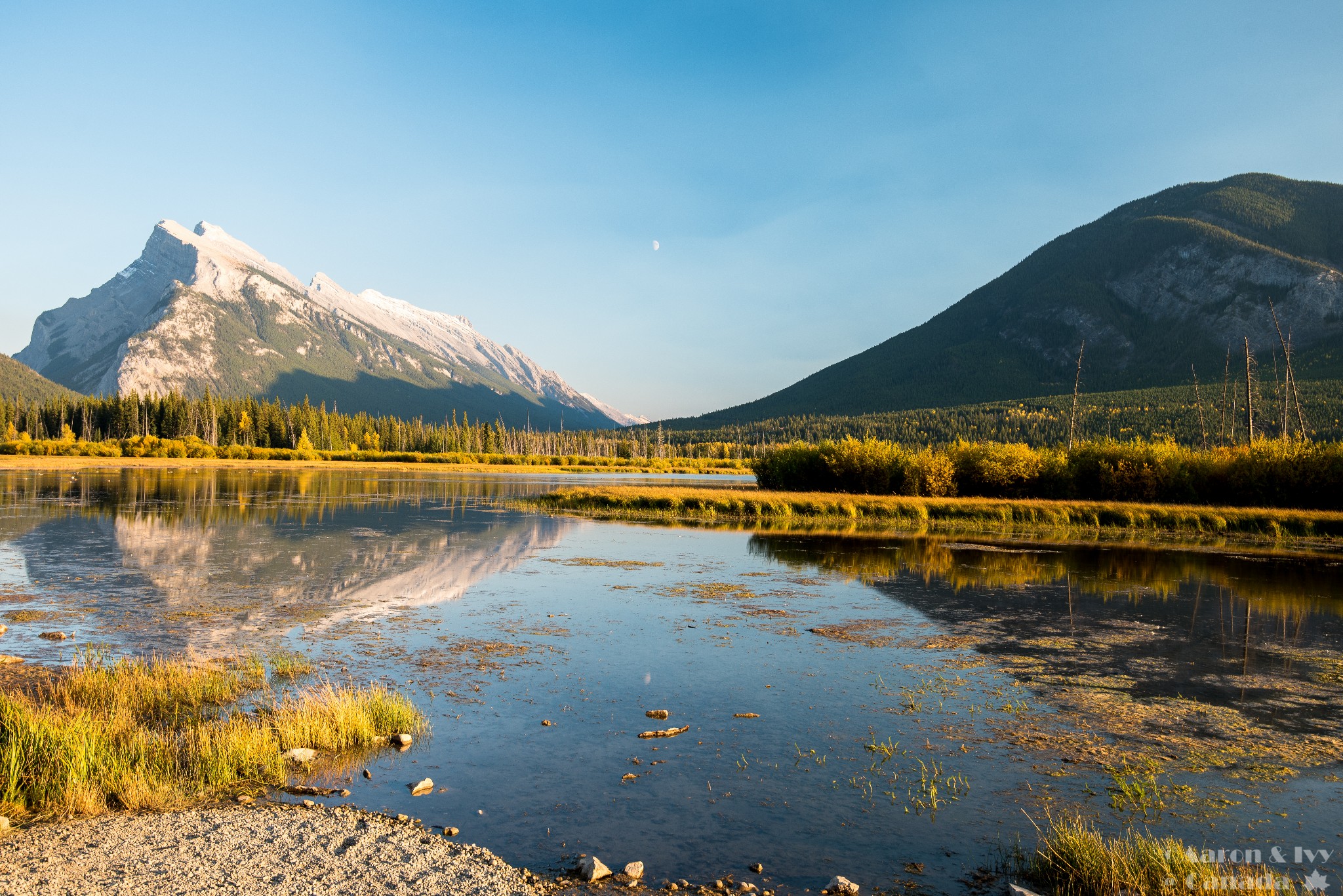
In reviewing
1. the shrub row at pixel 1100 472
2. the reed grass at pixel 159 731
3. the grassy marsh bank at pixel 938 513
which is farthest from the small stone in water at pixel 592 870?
the shrub row at pixel 1100 472

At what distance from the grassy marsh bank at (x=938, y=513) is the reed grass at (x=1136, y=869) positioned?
41419mm

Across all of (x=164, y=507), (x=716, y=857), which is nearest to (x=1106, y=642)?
(x=716, y=857)

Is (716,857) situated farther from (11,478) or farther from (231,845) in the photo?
(11,478)

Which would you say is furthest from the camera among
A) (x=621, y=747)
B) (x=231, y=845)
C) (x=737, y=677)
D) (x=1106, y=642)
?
(x=1106, y=642)

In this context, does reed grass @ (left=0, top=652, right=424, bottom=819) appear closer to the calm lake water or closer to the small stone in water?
the calm lake water

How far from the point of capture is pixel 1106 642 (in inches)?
752

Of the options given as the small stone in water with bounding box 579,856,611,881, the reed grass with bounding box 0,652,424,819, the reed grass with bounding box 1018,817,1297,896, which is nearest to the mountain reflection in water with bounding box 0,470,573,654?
the reed grass with bounding box 0,652,424,819

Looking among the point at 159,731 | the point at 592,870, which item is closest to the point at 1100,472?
the point at 592,870

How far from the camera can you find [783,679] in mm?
15469

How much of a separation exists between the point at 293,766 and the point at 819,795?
7095 mm

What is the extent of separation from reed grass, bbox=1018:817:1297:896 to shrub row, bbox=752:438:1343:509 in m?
55.4

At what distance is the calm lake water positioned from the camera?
9148 millimetres

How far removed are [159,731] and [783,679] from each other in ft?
35.1

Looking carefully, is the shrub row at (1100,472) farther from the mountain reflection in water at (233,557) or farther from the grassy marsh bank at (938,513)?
the mountain reflection in water at (233,557)
